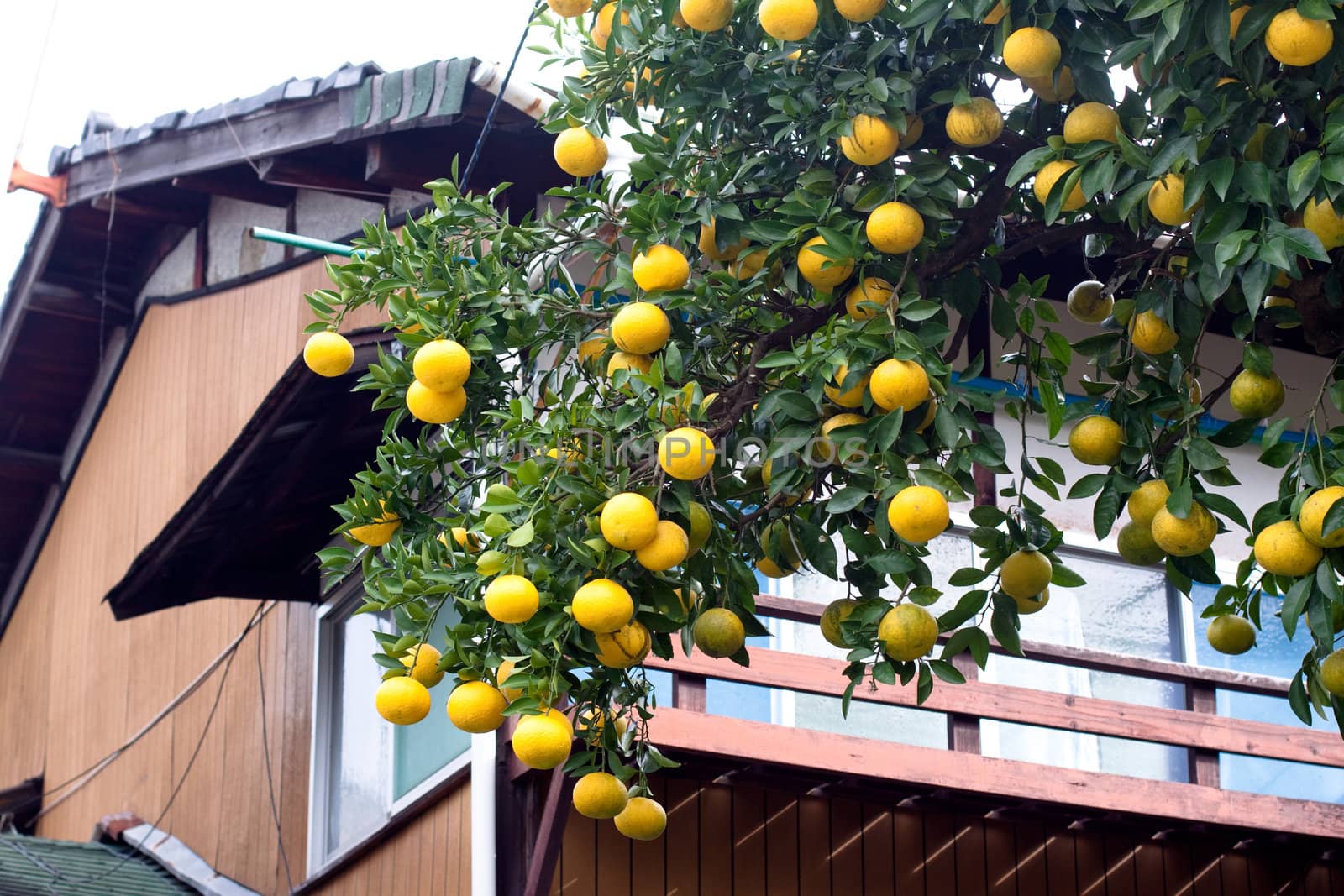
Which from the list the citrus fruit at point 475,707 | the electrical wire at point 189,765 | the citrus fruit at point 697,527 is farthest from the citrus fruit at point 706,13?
the electrical wire at point 189,765

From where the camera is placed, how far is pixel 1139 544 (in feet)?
12.6

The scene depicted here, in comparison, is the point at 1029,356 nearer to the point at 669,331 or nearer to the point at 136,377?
the point at 669,331

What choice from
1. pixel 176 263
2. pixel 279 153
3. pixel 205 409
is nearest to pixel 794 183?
pixel 279 153

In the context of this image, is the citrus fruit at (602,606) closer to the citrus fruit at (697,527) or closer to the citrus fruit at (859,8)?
the citrus fruit at (697,527)

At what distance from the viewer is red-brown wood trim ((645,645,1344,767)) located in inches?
244

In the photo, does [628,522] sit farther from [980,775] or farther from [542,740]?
[980,775]

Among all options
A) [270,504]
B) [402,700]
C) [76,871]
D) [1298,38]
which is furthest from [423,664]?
[76,871]

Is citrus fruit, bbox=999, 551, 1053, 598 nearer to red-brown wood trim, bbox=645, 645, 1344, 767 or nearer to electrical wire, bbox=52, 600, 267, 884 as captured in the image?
red-brown wood trim, bbox=645, 645, 1344, 767

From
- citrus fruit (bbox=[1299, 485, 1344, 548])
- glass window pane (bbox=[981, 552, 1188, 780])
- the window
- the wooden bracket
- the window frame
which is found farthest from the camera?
the wooden bracket

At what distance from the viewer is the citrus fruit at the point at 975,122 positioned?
3.94m

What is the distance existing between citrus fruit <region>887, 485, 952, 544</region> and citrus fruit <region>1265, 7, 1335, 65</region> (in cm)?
119

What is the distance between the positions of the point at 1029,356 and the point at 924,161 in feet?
1.92

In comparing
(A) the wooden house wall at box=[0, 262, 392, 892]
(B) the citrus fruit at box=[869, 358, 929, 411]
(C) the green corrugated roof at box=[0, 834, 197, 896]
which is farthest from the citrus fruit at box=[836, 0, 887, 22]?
(C) the green corrugated roof at box=[0, 834, 197, 896]

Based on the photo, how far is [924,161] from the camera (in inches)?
161
